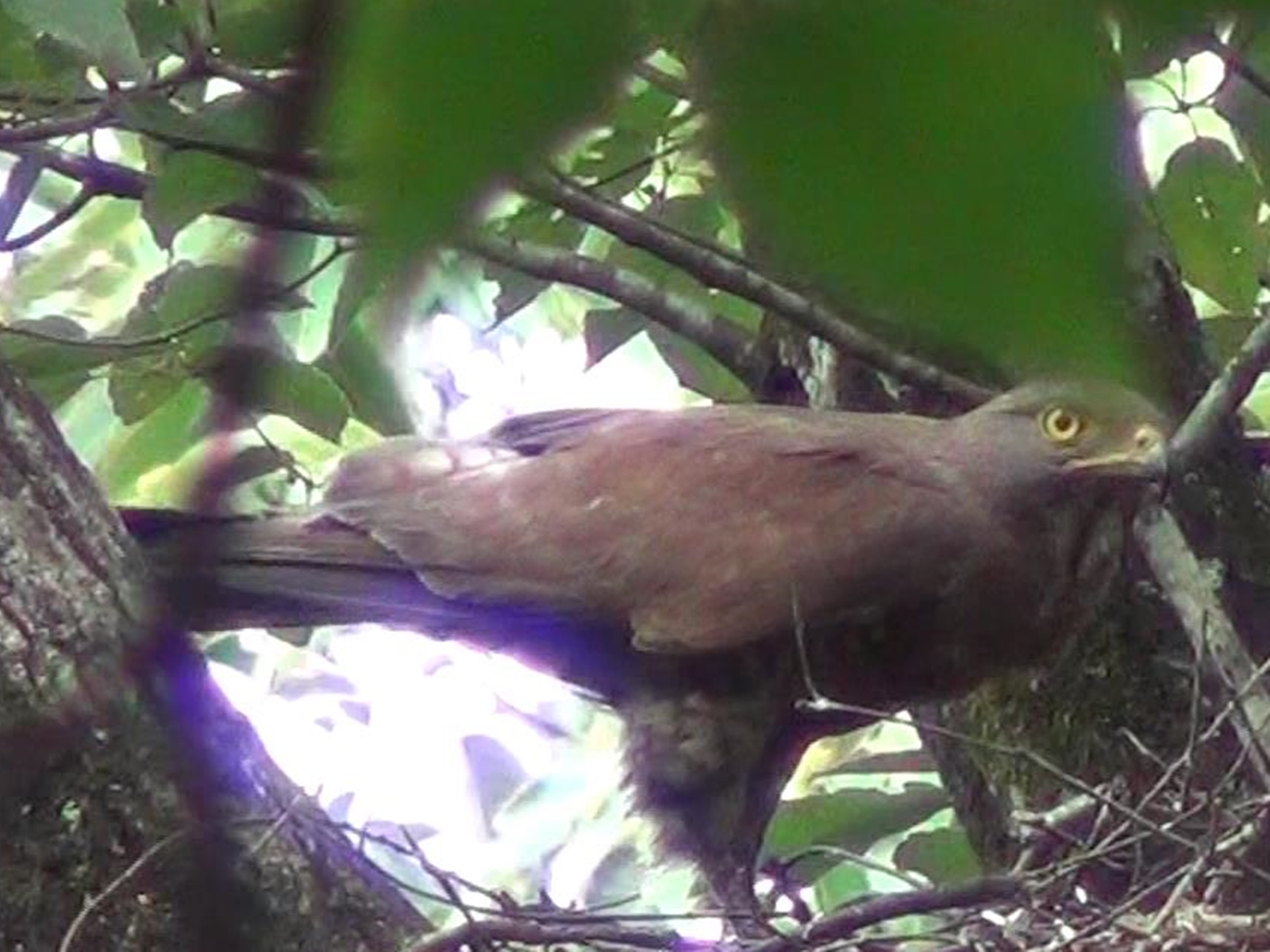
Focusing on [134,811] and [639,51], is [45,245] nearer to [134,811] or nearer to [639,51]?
[134,811]

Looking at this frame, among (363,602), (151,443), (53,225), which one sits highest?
(53,225)

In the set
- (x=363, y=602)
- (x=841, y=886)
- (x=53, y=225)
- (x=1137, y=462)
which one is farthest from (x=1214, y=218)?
(x=841, y=886)

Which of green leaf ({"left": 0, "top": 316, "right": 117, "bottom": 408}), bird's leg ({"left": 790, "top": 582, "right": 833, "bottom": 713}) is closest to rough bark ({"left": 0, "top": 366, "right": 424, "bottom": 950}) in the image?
green leaf ({"left": 0, "top": 316, "right": 117, "bottom": 408})

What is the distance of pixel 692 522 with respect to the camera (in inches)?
122

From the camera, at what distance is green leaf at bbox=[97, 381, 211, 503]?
2479 millimetres

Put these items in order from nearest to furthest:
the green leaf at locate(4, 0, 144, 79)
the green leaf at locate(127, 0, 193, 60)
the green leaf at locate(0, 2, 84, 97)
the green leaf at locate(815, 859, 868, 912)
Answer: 1. the green leaf at locate(4, 0, 144, 79)
2. the green leaf at locate(0, 2, 84, 97)
3. the green leaf at locate(127, 0, 193, 60)
4. the green leaf at locate(815, 859, 868, 912)

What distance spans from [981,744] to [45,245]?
98cm

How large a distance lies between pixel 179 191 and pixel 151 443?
60cm

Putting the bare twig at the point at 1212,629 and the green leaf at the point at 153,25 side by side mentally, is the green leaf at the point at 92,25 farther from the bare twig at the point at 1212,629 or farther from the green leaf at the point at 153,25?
the bare twig at the point at 1212,629

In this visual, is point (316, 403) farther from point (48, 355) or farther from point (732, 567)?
point (732, 567)

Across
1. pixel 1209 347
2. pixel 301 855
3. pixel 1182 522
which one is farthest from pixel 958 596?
pixel 301 855

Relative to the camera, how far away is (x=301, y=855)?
1.97 m

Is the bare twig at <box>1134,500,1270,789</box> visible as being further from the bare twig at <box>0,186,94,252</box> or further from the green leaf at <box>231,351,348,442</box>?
the bare twig at <box>0,186,94,252</box>

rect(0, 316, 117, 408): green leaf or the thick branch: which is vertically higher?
rect(0, 316, 117, 408): green leaf
